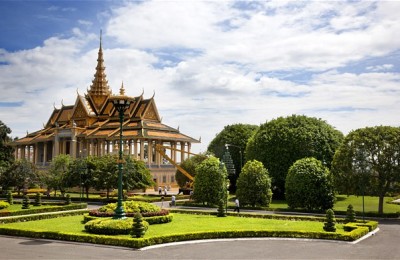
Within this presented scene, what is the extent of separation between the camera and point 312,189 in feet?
127

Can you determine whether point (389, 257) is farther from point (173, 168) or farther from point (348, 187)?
point (173, 168)

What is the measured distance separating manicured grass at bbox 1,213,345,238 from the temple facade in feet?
129

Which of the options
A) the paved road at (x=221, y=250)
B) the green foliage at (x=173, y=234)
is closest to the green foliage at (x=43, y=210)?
the green foliage at (x=173, y=234)

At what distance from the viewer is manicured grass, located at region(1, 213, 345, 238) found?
2567cm

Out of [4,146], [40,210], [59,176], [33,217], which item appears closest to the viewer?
[33,217]

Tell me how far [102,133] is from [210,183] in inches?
1502

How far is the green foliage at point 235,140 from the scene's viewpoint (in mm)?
71500

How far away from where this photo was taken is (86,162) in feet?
167

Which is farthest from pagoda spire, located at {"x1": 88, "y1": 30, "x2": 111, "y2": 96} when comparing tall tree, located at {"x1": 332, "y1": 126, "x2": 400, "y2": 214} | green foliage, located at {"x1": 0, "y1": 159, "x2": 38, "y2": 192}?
tall tree, located at {"x1": 332, "y1": 126, "x2": 400, "y2": 214}

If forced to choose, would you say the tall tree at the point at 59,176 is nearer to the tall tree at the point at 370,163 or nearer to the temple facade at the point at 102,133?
the temple facade at the point at 102,133

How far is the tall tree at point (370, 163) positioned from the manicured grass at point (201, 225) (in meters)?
8.39

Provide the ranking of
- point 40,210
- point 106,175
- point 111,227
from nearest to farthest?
1. point 111,227
2. point 40,210
3. point 106,175

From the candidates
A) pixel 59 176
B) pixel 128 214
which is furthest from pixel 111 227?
pixel 59 176

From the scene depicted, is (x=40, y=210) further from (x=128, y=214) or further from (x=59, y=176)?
(x=59, y=176)
